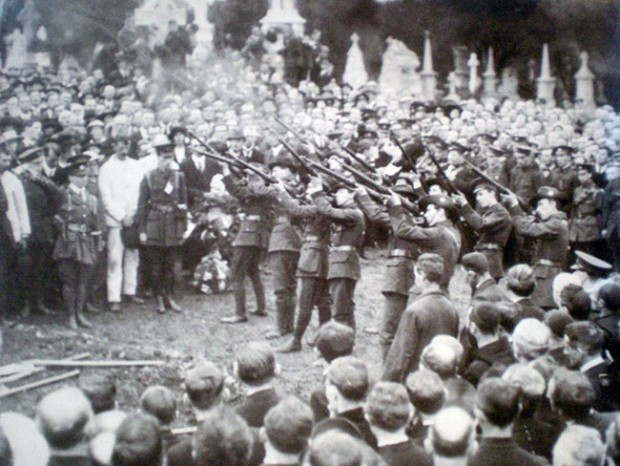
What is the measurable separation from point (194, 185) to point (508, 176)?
2719 mm

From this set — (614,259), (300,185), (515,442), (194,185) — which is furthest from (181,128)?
(515,442)

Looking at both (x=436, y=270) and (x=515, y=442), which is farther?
(x=436, y=270)

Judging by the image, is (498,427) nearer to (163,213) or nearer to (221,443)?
(221,443)

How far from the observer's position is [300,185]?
5.96 meters

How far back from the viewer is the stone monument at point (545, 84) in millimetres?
5715

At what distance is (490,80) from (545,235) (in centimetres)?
131

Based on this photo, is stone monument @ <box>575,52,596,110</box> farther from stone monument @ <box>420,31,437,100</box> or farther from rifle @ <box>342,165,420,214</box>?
rifle @ <box>342,165,420,214</box>

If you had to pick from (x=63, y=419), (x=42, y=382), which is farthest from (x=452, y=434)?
(x=42, y=382)

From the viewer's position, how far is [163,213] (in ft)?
19.4

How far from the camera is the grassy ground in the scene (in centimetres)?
405

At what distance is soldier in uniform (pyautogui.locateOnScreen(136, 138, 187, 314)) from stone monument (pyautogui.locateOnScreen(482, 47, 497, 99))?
2571 millimetres

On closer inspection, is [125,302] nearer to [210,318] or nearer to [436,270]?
[210,318]

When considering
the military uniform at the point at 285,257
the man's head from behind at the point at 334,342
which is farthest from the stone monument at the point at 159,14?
the man's head from behind at the point at 334,342

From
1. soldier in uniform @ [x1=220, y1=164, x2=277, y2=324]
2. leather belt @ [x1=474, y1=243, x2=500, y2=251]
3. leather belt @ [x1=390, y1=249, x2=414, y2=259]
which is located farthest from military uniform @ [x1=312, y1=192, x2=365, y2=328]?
leather belt @ [x1=474, y1=243, x2=500, y2=251]
